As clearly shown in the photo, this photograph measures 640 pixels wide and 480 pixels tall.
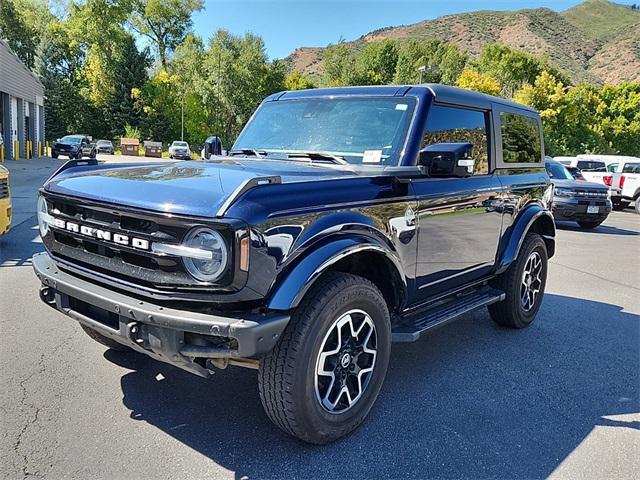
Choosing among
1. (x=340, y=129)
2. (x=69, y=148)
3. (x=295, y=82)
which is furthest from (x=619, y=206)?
(x=295, y=82)

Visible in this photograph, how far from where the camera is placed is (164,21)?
2589 inches

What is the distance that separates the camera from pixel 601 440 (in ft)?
10.5

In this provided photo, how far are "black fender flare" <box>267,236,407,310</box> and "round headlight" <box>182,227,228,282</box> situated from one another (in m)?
0.30

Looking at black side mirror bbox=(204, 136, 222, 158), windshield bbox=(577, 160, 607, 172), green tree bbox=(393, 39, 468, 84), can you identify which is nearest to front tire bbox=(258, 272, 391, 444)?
black side mirror bbox=(204, 136, 222, 158)

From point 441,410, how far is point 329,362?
38.8 inches

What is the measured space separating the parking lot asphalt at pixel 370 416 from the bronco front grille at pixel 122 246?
36.6 inches

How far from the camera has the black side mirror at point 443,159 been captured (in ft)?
11.2

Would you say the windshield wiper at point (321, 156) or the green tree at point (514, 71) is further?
the green tree at point (514, 71)

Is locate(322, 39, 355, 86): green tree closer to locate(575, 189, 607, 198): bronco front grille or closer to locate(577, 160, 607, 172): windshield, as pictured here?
locate(577, 160, 607, 172): windshield

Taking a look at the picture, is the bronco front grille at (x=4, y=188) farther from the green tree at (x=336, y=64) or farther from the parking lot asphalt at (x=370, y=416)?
the green tree at (x=336, y=64)

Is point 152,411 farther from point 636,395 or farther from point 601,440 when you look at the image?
point 636,395

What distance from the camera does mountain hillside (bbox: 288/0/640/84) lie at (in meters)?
112

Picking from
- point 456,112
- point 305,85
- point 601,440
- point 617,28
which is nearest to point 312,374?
point 601,440

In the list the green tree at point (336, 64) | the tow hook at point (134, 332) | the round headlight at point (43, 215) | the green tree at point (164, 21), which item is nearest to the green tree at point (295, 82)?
the green tree at point (336, 64)
